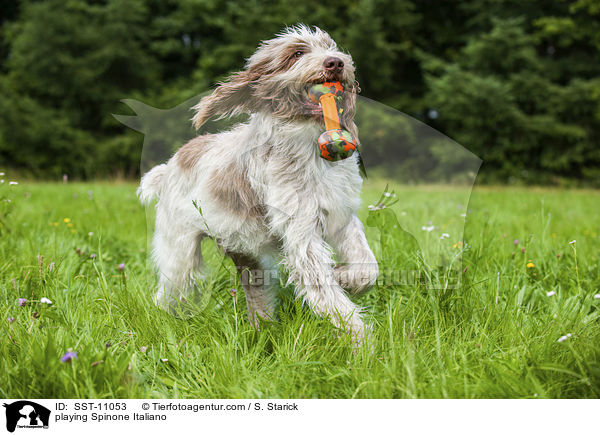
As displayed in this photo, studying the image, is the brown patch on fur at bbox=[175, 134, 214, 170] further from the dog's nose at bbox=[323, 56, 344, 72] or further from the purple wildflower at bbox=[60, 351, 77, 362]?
the purple wildflower at bbox=[60, 351, 77, 362]

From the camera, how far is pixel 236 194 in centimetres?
245

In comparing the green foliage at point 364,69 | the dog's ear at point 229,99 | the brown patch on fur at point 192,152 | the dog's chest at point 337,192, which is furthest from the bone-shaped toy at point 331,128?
the green foliage at point 364,69

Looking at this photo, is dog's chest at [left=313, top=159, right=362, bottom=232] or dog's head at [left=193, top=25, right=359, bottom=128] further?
dog's chest at [left=313, top=159, right=362, bottom=232]

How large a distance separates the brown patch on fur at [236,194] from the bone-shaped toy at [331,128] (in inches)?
20.8

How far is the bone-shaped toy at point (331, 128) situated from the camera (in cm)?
200

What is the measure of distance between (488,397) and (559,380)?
0.99 ft

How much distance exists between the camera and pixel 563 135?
15562 mm

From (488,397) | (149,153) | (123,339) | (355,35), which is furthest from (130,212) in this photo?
(355,35)

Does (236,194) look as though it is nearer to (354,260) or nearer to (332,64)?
(354,260)

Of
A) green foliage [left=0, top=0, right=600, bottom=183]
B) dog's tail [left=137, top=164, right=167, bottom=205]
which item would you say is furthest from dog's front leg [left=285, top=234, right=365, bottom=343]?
green foliage [left=0, top=0, right=600, bottom=183]

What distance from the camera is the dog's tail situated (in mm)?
3006

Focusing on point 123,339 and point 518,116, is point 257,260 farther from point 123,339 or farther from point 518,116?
point 518,116
